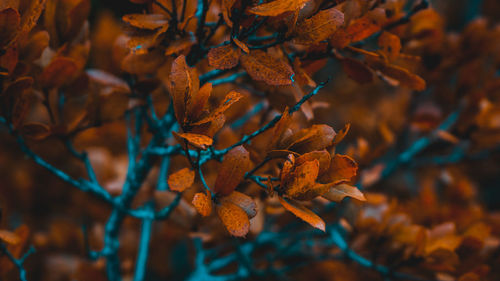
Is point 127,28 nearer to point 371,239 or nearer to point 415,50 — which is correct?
point 371,239

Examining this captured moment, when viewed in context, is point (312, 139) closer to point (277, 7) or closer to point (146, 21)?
point (277, 7)

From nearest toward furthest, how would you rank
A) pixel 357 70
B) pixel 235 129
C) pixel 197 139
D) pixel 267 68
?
1. pixel 197 139
2. pixel 267 68
3. pixel 357 70
4. pixel 235 129

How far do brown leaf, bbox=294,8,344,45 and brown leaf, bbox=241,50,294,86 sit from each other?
63 millimetres

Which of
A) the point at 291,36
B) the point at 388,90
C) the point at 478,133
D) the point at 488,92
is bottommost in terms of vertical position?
the point at 388,90

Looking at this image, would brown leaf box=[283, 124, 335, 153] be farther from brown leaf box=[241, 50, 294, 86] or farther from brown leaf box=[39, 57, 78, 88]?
brown leaf box=[39, 57, 78, 88]

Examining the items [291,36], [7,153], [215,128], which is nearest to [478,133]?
[291,36]

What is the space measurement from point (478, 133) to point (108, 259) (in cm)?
139

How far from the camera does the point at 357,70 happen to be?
2.85 feet

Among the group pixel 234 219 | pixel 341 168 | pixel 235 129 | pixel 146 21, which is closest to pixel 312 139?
pixel 341 168

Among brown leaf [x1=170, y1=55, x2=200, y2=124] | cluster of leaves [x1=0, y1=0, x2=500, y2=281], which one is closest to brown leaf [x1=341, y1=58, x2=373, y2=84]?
cluster of leaves [x1=0, y1=0, x2=500, y2=281]

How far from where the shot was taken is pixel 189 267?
201 cm

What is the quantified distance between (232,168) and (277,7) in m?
0.29

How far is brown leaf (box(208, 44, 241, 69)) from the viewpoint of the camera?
26.6 inches

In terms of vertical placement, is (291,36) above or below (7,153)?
above
